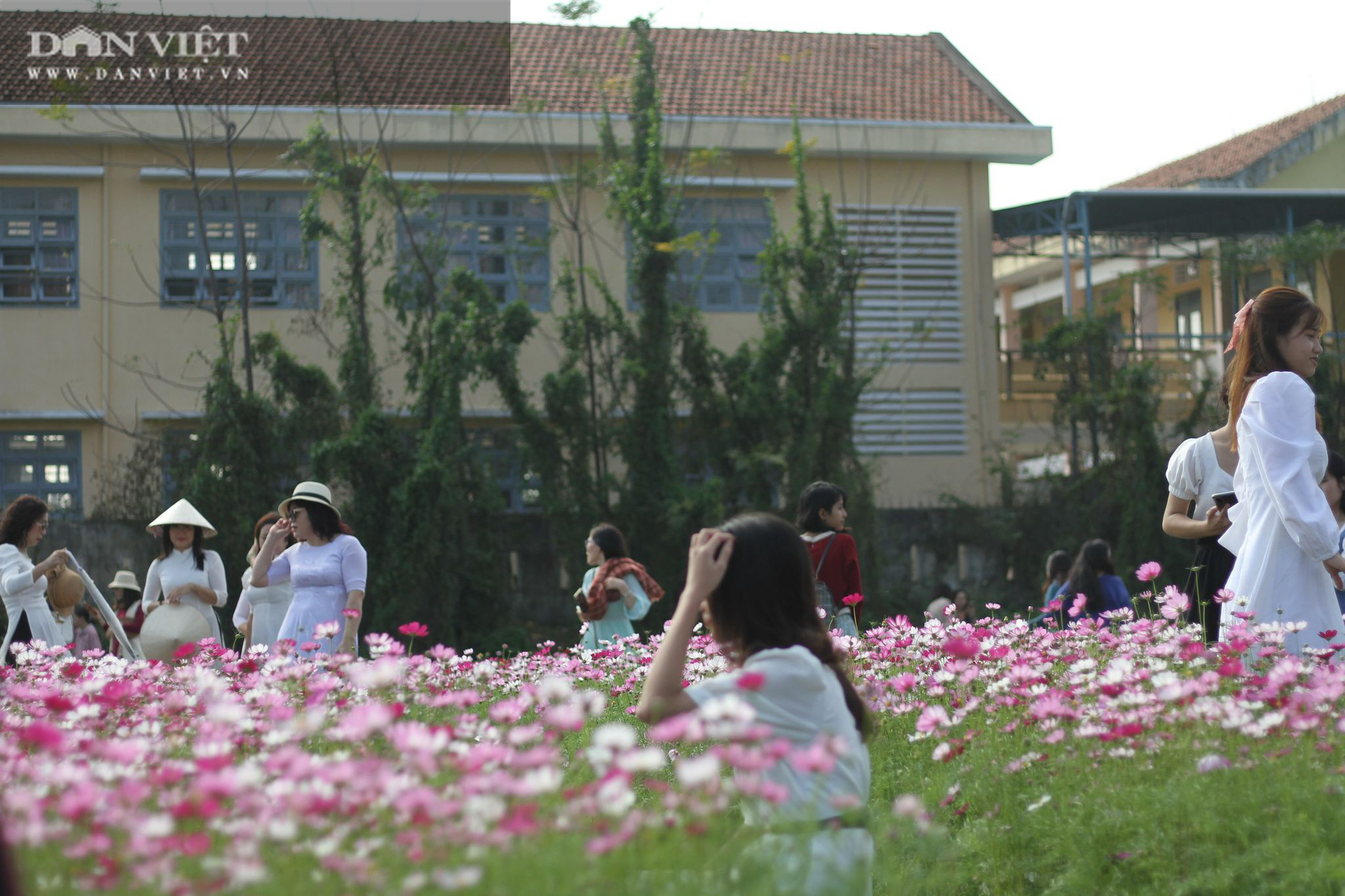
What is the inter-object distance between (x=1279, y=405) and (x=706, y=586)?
2.23m

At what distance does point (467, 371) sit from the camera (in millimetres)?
17203

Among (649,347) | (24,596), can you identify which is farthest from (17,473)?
(24,596)

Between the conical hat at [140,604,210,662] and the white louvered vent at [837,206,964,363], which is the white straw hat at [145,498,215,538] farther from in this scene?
the white louvered vent at [837,206,964,363]

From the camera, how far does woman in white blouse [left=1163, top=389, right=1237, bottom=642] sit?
5230 millimetres

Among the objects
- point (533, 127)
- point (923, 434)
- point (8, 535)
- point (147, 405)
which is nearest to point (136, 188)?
point (147, 405)

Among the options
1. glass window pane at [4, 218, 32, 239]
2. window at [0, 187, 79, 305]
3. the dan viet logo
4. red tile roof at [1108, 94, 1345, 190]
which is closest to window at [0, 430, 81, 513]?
window at [0, 187, 79, 305]

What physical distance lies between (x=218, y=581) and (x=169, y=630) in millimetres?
649

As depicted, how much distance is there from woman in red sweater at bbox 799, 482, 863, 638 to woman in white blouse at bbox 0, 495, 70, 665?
12.8 feet

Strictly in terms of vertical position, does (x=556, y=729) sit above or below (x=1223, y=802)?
above

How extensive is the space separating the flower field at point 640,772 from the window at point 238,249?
14008mm

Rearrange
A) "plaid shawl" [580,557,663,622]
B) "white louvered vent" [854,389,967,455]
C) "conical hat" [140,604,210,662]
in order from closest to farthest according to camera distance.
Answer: "conical hat" [140,604,210,662], "plaid shawl" [580,557,663,622], "white louvered vent" [854,389,967,455]

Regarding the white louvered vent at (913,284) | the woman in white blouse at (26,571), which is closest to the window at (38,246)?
the white louvered vent at (913,284)

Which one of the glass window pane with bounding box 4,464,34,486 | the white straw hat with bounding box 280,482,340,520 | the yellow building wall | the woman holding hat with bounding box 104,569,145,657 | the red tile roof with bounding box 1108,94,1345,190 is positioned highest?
the red tile roof with bounding box 1108,94,1345,190

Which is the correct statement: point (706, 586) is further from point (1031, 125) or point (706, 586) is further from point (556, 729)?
point (1031, 125)
